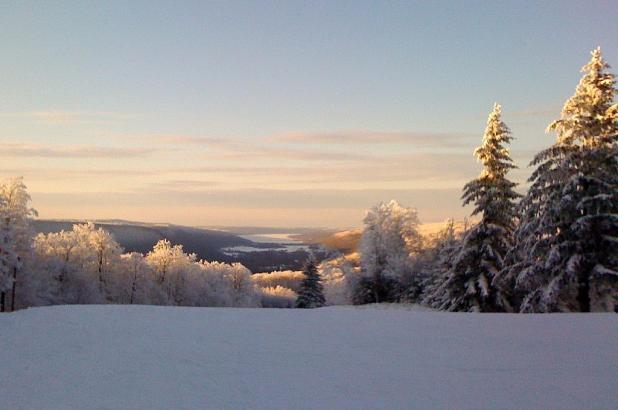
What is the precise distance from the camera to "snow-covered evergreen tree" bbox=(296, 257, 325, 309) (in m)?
41.7

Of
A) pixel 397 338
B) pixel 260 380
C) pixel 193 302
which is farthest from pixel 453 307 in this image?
pixel 193 302

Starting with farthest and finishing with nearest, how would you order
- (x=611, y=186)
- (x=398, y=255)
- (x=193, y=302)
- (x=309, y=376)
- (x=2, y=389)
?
(x=193, y=302) → (x=398, y=255) → (x=611, y=186) → (x=309, y=376) → (x=2, y=389)

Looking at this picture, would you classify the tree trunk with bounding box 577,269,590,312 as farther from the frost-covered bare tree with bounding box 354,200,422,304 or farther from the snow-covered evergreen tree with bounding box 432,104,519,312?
the frost-covered bare tree with bounding box 354,200,422,304

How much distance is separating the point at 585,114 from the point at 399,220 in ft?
74.8

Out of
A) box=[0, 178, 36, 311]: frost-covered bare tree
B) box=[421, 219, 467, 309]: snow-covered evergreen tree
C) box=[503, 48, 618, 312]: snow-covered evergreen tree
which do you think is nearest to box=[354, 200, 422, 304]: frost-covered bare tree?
box=[421, 219, 467, 309]: snow-covered evergreen tree

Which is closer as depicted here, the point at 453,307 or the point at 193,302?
the point at 453,307

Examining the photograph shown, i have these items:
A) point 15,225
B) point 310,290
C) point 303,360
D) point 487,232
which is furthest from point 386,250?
point 303,360

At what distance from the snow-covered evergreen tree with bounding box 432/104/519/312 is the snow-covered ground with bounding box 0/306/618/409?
9.16 m

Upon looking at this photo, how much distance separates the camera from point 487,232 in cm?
2211

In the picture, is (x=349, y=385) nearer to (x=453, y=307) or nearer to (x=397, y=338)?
(x=397, y=338)

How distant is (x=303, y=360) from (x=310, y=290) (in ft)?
112

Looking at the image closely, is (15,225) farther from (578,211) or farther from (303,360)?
(578,211)

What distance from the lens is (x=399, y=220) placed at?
3975 centimetres

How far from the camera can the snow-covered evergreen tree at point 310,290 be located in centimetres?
4172
